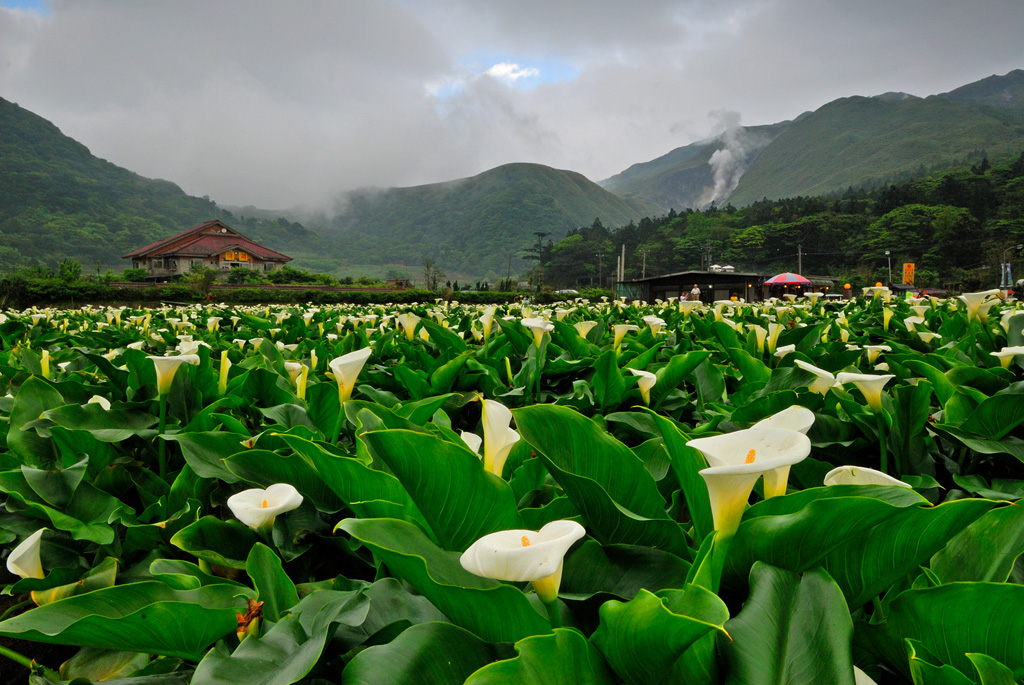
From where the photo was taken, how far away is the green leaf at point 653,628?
1.47 ft

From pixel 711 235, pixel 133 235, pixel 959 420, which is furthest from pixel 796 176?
pixel 959 420

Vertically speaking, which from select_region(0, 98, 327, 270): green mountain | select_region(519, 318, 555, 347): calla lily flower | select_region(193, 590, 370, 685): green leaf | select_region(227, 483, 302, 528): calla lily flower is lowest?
select_region(193, 590, 370, 685): green leaf

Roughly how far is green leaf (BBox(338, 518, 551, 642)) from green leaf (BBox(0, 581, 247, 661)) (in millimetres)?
280

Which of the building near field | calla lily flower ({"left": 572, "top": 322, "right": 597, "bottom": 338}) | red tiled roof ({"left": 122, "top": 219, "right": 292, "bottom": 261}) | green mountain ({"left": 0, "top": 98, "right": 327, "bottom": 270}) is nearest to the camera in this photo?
calla lily flower ({"left": 572, "top": 322, "right": 597, "bottom": 338})

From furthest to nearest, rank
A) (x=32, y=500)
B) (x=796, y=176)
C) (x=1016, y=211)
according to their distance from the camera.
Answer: (x=796, y=176) < (x=1016, y=211) < (x=32, y=500)

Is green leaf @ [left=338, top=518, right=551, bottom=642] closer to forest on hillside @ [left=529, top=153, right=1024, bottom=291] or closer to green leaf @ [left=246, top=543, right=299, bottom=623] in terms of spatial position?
green leaf @ [left=246, top=543, right=299, bottom=623]

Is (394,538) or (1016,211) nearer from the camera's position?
(394,538)

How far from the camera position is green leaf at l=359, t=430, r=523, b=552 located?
26.2 inches

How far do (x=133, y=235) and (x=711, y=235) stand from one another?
325 ft

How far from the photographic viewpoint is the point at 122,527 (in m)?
1.32

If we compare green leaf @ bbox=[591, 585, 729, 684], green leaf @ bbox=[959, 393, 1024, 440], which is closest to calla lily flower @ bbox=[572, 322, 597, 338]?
green leaf @ bbox=[959, 393, 1024, 440]

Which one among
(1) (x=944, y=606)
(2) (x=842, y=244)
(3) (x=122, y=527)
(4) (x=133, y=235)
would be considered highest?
(4) (x=133, y=235)

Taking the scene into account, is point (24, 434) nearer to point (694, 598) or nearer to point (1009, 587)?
point (694, 598)

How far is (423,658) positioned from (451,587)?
0.09 meters
